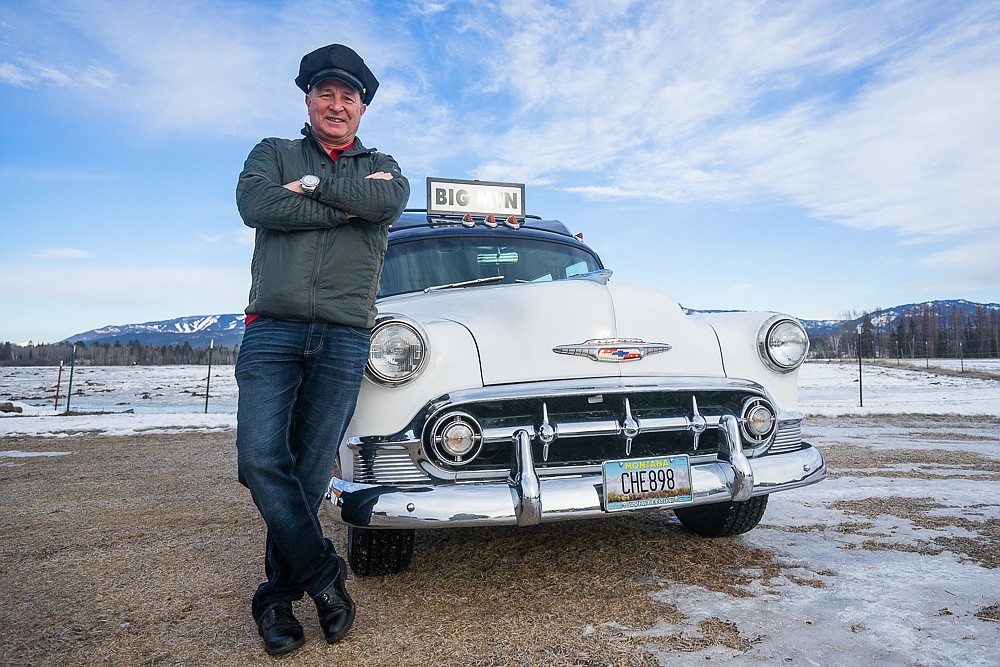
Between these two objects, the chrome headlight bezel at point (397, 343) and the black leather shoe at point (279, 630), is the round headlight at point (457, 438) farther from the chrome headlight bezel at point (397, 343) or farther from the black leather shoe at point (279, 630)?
the black leather shoe at point (279, 630)

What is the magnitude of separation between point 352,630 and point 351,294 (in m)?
1.22

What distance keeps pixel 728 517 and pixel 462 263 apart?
7.01 feet

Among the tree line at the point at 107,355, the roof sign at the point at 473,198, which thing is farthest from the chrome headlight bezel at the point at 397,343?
the tree line at the point at 107,355

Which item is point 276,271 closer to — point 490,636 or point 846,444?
point 490,636

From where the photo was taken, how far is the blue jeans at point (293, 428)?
2.16 m

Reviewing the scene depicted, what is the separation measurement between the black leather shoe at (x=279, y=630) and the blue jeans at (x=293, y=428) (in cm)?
3

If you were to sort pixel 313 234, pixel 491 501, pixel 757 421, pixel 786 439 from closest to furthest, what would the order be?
pixel 313 234
pixel 491 501
pixel 757 421
pixel 786 439

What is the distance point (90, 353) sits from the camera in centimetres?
10631

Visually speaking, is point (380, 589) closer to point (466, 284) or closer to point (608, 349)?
point (608, 349)

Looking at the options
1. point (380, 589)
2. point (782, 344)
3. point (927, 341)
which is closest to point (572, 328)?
point (782, 344)

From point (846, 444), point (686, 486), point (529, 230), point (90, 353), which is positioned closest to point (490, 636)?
point (686, 486)

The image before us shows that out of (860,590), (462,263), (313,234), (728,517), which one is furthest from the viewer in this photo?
(462,263)

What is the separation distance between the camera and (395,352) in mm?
2561

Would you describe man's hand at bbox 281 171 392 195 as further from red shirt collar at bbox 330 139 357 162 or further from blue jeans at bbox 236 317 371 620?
blue jeans at bbox 236 317 371 620
